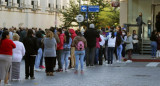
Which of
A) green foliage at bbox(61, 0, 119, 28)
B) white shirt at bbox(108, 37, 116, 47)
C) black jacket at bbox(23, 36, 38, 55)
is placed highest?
green foliage at bbox(61, 0, 119, 28)

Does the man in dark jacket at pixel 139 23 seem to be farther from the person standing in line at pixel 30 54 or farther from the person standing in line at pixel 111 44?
the person standing in line at pixel 30 54

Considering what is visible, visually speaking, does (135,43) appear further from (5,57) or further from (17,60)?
(5,57)

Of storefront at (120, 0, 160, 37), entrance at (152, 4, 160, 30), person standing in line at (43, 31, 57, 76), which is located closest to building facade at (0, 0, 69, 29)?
storefront at (120, 0, 160, 37)

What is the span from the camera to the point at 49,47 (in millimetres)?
20031

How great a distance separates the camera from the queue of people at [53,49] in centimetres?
1609

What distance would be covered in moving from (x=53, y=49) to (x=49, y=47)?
17cm

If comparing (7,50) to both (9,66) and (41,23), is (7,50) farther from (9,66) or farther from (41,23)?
(41,23)

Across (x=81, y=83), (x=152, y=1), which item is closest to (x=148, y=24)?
(x=152, y=1)

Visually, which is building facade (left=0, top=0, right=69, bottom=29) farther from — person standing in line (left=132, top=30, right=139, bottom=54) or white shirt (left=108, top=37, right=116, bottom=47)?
white shirt (left=108, top=37, right=116, bottom=47)

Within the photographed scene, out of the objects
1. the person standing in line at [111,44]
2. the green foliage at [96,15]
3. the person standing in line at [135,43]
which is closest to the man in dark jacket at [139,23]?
the person standing in line at [135,43]

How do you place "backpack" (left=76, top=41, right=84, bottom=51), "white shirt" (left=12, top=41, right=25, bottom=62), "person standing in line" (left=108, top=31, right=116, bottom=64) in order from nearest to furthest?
1. "white shirt" (left=12, top=41, right=25, bottom=62)
2. "backpack" (left=76, top=41, right=84, bottom=51)
3. "person standing in line" (left=108, top=31, right=116, bottom=64)

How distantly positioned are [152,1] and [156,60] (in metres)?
11.7

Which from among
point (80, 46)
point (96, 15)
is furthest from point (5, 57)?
point (96, 15)

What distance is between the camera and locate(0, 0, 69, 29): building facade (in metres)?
50.3
